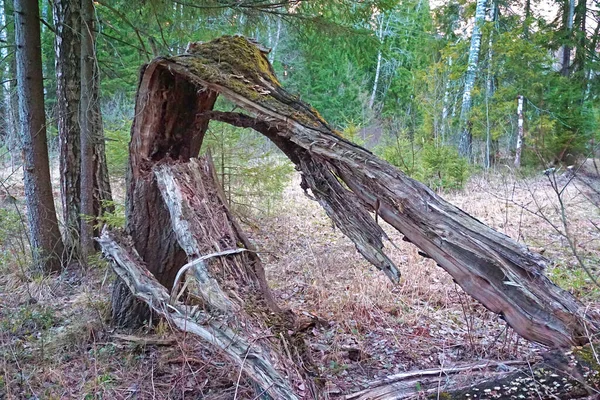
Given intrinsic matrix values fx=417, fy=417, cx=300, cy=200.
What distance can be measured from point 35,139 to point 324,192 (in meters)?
4.15

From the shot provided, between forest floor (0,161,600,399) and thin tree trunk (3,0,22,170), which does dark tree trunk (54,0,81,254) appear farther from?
forest floor (0,161,600,399)

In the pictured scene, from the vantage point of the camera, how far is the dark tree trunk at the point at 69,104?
17.0 ft

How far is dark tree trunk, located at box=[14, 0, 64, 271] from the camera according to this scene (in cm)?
498

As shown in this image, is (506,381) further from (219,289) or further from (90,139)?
(90,139)

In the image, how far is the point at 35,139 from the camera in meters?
5.19

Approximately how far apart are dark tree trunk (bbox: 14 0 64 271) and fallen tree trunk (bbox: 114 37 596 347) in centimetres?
230

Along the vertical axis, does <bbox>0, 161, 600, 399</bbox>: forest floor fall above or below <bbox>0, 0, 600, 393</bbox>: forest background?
below

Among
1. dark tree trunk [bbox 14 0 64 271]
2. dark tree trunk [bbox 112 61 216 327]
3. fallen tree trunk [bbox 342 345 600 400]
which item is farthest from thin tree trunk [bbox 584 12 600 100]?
dark tree trunk [bbox 14 0 64 271]

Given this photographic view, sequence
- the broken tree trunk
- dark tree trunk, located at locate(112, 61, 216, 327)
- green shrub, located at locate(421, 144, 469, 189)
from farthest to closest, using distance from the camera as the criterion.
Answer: green shrub, located at locate(421, 144, 469, 189), dark tree trunk, located at locate(112, 61, 216, 327), the broken tree trunk

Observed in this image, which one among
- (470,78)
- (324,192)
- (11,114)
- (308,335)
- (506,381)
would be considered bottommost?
(308,335)

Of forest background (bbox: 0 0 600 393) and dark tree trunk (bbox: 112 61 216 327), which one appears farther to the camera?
forest background (bbox: 0 0 600 393)

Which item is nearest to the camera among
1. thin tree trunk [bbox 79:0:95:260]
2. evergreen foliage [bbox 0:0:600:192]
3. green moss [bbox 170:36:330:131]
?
green moss [bbox 170:36:330:131]


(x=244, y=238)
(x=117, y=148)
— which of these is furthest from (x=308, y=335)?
(x=117, y=148)

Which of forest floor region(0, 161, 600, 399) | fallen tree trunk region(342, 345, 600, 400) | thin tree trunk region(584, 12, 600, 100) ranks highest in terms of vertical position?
thin tree trunk region(584, 12, 600, 100)
